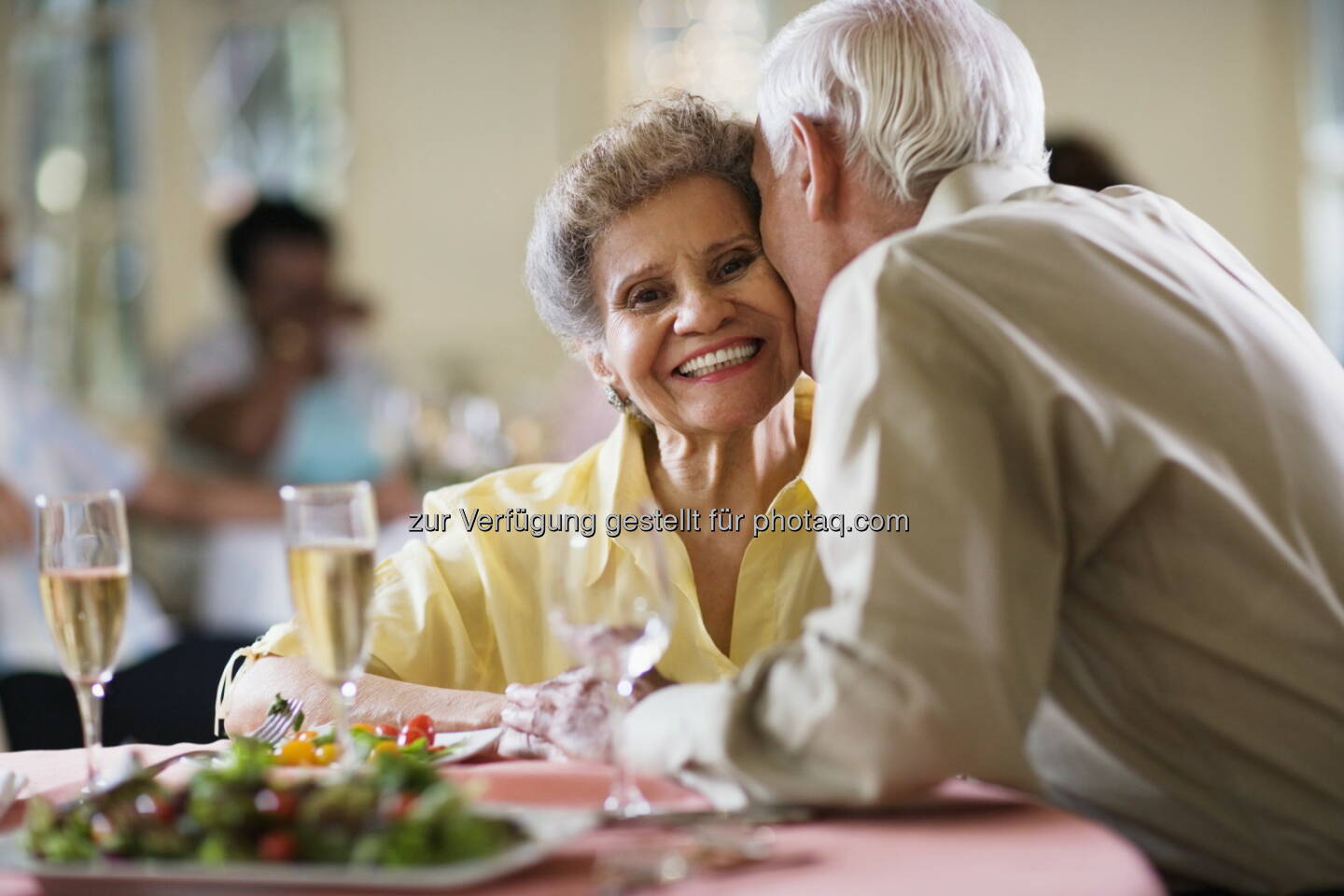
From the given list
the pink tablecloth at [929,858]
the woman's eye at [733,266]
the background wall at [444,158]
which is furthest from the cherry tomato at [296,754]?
the background wall at [444,158]

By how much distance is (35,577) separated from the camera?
4.74m

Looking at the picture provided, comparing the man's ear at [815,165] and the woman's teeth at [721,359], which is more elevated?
the man's ear at [815,165]

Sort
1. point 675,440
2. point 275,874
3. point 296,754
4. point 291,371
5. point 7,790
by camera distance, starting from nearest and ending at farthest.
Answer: point 275,874, point 7,790, point 296,754, point 675,440, point 291,371

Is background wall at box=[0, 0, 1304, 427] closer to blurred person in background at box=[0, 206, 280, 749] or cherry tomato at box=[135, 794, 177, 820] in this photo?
blurred person in background at box=[0, 206, 280, 749]

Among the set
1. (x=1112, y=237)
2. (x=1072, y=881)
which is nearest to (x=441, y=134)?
(x=1112, y=237)

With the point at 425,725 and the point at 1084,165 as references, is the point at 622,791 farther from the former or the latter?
the point at 1084,165

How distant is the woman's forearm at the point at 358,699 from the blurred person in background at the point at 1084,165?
254 cm

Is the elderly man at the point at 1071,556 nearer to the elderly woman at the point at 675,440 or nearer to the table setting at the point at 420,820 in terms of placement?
the table setting at the point at 420,820

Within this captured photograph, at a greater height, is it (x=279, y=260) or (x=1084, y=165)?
(x=1084, y=165)

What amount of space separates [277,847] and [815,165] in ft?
3.51

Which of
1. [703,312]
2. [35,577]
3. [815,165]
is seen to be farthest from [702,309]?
[35,577]

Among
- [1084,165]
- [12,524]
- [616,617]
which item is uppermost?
[1084,165]

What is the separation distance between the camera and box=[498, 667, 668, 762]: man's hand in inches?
57.4

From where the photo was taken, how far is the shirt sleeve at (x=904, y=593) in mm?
1190
